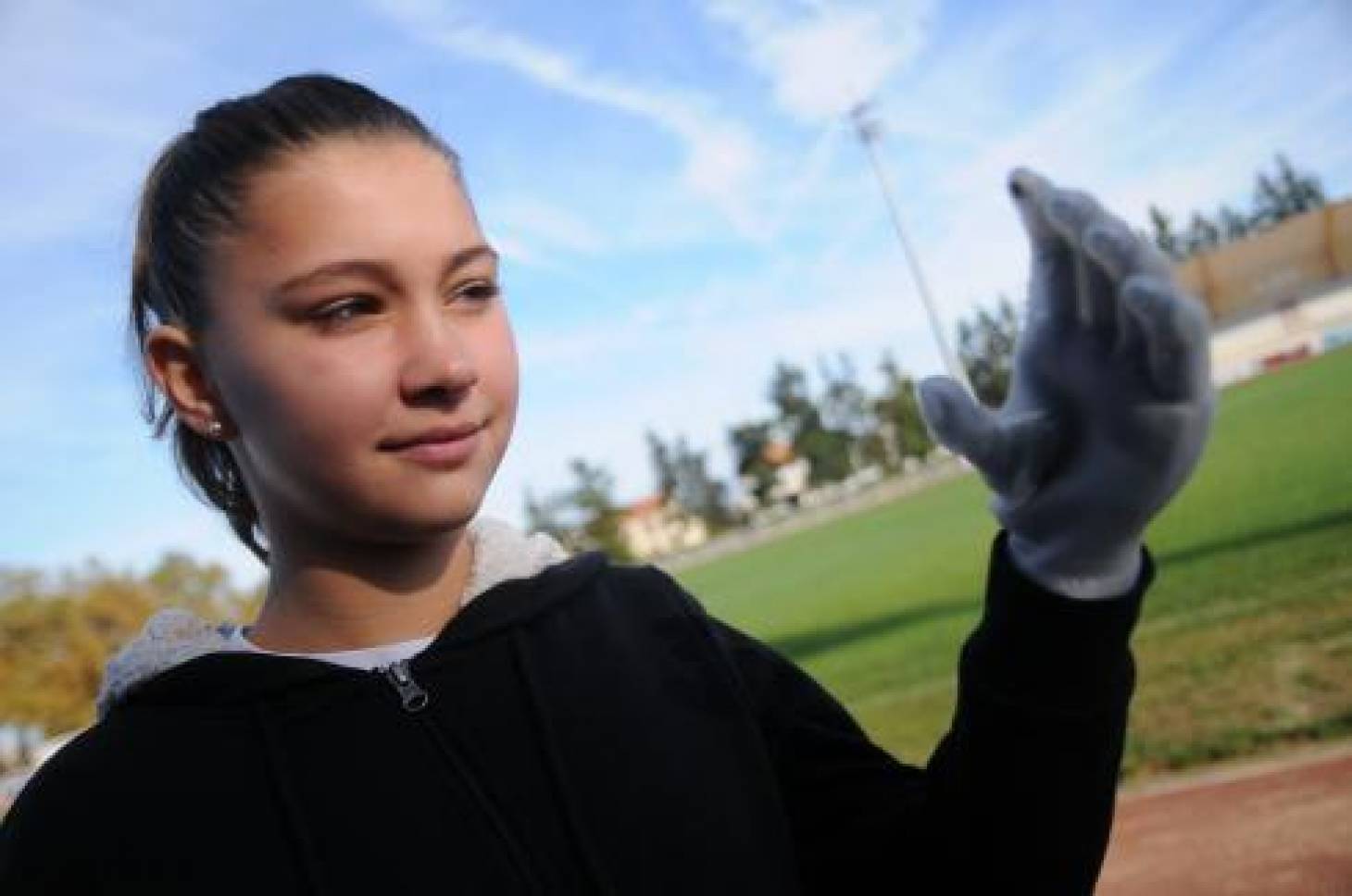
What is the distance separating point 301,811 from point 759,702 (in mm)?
677

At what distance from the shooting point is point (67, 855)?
1371 millimetres

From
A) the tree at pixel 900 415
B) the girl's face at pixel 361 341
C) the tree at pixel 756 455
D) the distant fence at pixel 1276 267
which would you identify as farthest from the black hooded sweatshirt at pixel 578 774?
the tree at pixel 756 455

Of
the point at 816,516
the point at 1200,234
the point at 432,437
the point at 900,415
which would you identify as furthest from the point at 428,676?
the point at 1200,234

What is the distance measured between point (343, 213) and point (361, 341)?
0.62 ft

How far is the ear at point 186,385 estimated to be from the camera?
160 centimetres

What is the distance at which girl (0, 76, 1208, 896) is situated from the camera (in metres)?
1.23

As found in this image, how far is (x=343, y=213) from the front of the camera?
4.71 ft

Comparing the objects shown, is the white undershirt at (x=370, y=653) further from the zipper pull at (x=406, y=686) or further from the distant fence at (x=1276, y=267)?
the distant fence at (x=1276, y=267)

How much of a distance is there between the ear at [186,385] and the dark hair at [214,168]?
0.15ft

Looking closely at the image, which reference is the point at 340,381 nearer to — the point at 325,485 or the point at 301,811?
the point at 325,485

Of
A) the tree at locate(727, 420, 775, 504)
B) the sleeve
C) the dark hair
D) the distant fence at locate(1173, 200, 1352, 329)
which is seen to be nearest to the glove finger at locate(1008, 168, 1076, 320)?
the sleeve

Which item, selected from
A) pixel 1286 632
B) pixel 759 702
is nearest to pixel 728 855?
pixel 759 702

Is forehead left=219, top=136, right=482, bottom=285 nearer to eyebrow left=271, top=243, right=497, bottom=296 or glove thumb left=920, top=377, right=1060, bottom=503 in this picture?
eyebrow left=271, top=243, right=497, bottom=296

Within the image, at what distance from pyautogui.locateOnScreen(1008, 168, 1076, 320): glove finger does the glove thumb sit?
0.11 metres
